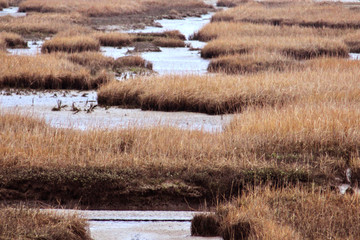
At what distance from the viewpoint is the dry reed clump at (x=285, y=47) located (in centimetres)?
2270

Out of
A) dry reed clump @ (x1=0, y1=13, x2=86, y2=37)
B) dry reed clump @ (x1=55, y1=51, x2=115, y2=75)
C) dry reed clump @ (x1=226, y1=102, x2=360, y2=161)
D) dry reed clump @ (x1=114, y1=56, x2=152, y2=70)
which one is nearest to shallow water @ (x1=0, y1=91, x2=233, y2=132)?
dry reed clump @ (x1=226, y1=102, x2=360, y2=161)

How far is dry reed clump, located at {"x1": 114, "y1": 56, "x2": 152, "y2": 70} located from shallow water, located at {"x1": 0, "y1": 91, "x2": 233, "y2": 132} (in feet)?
16.3

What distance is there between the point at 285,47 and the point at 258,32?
563 centimetres

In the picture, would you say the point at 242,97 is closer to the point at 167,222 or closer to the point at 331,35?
the point at 167,222

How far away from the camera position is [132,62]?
20.9 m

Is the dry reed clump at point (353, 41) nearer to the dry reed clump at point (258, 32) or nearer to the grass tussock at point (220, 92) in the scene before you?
the dry reed clump at point (258, 32)

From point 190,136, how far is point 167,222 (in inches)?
117

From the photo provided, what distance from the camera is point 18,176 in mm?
7902

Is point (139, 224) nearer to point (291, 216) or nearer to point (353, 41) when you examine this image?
point (291, 216)

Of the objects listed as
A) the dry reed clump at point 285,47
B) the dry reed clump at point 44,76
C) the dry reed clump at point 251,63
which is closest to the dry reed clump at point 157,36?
the dry reed clump at point 285,47

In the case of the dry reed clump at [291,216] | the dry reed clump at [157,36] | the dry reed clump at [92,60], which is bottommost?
the dry reed clump at [157,36]

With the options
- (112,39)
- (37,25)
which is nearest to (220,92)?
(112,39)

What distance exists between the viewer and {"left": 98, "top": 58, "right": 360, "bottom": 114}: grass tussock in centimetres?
1347

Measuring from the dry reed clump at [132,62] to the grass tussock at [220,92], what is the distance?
523cm
